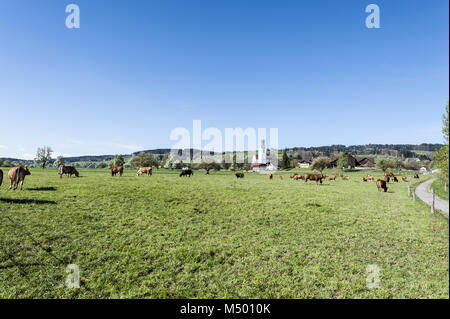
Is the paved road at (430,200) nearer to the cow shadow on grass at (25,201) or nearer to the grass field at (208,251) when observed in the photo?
the grass field at (208,251)

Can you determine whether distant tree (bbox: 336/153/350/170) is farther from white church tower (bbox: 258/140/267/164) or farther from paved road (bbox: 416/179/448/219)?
white church tower (bbox: 258/140/267/164)

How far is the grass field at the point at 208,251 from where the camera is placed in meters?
5.84

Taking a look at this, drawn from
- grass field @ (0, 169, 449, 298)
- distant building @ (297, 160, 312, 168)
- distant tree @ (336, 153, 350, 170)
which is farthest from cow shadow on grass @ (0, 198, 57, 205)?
distant building @ (297, 160, 312, 168)

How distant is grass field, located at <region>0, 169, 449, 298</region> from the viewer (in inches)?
230

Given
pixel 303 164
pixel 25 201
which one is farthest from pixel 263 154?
pixel 25 201

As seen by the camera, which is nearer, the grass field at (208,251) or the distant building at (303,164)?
the grass field at (208,251)

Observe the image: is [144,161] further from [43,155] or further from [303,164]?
[303,164]

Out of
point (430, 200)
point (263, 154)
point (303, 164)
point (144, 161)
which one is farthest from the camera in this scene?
point (263, 154)

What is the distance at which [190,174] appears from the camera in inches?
1954

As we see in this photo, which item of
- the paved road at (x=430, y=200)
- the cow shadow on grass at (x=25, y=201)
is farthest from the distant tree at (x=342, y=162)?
the cow shadow on grass at (x=25, y=201)

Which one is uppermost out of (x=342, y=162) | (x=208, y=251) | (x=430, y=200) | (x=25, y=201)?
(x=342, y=162)

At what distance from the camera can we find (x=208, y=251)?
824 cm
